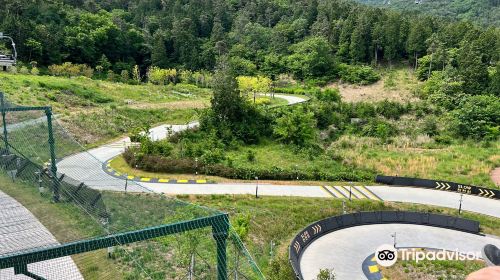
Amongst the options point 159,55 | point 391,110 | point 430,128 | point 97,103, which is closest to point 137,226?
point 97,103

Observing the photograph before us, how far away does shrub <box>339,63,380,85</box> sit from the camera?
1841 inches

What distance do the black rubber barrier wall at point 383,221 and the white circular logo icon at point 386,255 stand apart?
199 cm

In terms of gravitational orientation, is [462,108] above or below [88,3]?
below

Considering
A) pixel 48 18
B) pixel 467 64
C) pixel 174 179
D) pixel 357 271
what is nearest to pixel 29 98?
pixel 174 179

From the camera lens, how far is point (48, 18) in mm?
51031

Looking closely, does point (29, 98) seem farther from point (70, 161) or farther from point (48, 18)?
point (48, 18)

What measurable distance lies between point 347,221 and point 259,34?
46259 mm

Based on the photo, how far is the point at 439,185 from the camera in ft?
69.7

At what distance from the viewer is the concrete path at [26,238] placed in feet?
22.3

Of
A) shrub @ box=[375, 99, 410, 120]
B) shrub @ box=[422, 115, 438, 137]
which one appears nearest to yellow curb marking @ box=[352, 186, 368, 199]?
shrub @ box=[422, 115, 438, 137]

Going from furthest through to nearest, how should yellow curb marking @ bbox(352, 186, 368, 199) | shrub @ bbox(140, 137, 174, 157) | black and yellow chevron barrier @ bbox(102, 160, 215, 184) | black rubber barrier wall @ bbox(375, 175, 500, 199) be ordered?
shrub @ bbox(140, 137, 174, 157) → black rubber barrier wall @ bbox(375, 175, 500, 199) → yellow curb marking @ bbox(352, 186, 368, 199) → black and yellow chevron barrier @ bbox(102, 160, 215, 184)

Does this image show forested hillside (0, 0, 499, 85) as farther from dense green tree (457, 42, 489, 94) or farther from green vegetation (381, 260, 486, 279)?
green vegetation (381, 260, 486, 279)

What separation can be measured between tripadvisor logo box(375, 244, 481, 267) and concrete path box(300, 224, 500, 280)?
37cm

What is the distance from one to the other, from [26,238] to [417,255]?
40.4 ft
